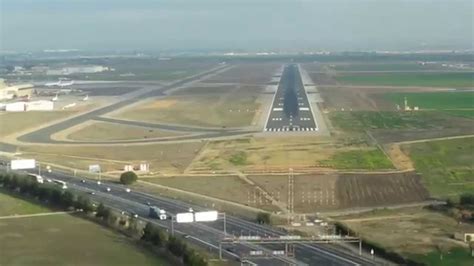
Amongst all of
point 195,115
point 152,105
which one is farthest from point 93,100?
point 195,115

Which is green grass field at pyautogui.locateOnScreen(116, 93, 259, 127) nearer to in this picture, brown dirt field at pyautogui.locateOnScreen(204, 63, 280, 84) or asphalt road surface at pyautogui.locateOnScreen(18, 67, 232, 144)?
asphalt road surface at pyautogui.locateOnScreen(18, 67, 232, 144)

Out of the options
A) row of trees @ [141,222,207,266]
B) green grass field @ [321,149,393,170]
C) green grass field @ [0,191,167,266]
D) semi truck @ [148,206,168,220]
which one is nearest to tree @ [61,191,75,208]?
green grass field @ [0,191,167,266]

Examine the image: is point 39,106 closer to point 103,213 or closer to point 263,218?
point 103,213

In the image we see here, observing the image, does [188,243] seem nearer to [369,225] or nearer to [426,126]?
[369,225]

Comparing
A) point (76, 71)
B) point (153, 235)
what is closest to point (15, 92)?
point (76, 71)

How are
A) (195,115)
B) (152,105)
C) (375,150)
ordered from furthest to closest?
(152,105), (195,115), (375,150)

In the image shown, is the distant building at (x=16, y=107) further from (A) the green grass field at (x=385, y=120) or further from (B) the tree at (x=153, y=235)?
(B) the tree at (x=153, y=235)
